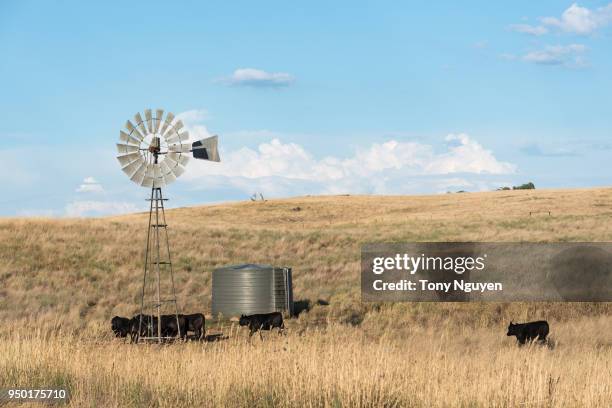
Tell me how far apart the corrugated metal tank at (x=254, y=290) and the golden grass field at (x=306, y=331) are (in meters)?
1.21

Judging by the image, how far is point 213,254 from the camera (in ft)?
131

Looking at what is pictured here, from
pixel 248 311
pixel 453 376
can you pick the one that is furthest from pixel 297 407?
pixel 248 311

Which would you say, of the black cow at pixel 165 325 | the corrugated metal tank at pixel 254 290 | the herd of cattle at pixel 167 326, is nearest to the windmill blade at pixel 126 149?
the herd of cattle at pixel 167 326

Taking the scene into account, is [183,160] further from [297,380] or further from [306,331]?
[297,380]

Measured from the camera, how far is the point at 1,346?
13.9 metres

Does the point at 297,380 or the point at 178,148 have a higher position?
the point at 178,148

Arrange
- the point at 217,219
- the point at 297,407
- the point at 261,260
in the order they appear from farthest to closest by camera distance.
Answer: the point at 217,219
the point at 261,260
the point at 297,407

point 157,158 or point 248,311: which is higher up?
point 157,158

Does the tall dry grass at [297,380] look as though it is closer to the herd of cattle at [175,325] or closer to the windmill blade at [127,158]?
the herd of cattle at [175,325]

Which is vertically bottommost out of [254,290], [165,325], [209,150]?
[165,325]

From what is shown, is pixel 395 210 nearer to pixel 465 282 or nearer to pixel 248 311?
pixel 465 282

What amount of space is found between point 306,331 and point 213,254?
70.2 ft

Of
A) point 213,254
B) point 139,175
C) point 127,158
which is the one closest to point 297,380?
point 139,175

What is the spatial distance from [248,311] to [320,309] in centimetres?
290
